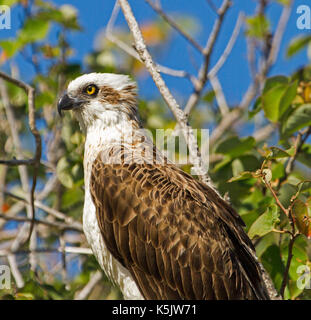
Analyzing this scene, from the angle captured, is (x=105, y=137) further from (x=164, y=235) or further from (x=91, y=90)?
(x=164, y=235)

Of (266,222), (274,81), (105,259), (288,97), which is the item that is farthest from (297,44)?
→ (105,259)

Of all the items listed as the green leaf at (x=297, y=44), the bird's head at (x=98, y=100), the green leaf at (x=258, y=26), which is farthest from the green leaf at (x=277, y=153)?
the green leaf at (x=258, y=26)

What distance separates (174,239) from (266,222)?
0.85 m

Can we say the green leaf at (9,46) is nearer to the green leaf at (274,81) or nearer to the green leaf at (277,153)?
the green leaf at (274,81)

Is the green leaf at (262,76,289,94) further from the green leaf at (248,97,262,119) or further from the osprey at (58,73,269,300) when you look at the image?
the osprey at (58,73,269,300)

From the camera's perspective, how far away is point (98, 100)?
18.8 feet

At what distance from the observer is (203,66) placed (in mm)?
5938

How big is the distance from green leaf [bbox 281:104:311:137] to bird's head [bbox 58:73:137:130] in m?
1.51

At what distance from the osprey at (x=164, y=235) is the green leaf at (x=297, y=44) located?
2588 mm

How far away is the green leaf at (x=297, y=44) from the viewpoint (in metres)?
6.82

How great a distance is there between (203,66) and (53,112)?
2860 mm

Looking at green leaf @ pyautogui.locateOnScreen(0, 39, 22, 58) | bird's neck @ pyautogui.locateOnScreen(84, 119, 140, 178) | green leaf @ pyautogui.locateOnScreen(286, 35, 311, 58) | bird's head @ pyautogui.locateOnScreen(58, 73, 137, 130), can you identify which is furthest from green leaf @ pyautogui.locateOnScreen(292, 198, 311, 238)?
green leaf @ pyautogui.locateOnScreen(0, 39, 22, 58)

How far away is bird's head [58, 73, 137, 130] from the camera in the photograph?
18.6ft
